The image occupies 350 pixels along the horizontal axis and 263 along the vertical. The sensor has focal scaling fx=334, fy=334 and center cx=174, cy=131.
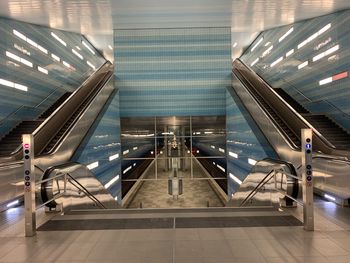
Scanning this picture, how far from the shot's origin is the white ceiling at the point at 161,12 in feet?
39.1

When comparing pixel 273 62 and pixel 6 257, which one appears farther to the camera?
pixel 273 62

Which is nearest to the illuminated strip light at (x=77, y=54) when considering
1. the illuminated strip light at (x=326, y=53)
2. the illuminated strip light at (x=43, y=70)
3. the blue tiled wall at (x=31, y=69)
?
the blue tiled wall at (x=31, y=69)

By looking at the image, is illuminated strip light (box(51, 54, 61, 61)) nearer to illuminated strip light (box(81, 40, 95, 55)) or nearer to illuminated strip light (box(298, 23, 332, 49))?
illuminated strip light (box(81, 40, 95, 55))

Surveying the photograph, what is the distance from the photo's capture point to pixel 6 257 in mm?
3898

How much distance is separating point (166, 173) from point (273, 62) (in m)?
9.32

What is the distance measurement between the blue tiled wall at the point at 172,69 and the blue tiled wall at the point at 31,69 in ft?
11.0

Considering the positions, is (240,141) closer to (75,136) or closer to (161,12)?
(161,12)

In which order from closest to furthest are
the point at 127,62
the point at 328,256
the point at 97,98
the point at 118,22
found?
the point at 328,256 → the point at 97,98 → the point at 118,22 → the point at 127,62

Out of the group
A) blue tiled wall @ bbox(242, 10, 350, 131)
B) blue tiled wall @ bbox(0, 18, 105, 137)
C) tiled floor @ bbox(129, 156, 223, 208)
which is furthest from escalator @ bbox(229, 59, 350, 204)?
blue tiled wall @ bbox(0, 18, 105, 137)

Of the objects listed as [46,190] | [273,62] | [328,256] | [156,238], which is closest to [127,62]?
[273,62]

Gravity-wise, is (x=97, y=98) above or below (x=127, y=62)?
below

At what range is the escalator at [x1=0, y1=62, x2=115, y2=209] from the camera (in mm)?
7406

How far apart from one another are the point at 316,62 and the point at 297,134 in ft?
16.3

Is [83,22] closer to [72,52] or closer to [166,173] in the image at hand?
[72,52]
